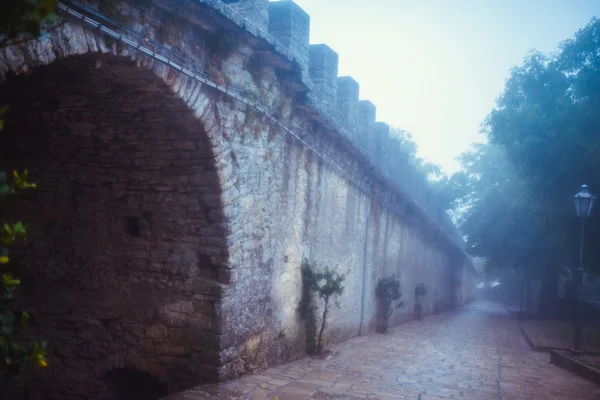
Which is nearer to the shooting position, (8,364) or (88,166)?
(8,364)

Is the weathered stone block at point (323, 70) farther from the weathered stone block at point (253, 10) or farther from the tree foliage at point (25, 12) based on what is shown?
the tree foliage at point (25, 12)

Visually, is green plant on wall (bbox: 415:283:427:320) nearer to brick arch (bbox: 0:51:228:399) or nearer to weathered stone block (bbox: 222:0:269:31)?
brick arch (bbox: 0:51:228:399)

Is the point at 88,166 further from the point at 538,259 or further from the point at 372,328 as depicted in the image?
the point at 538,259

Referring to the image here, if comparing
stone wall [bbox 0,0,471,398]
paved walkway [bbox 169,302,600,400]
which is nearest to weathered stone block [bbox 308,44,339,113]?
stone wall [bbox 0,0,471,398]

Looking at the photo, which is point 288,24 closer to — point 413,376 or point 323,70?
point 323,70

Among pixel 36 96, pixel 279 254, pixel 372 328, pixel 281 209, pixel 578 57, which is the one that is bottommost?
pixel 372 328

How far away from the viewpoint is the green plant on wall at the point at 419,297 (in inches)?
592

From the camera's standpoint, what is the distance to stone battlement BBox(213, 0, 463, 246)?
16.8 ft

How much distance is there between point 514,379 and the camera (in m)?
6.38

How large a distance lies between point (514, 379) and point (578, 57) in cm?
1151

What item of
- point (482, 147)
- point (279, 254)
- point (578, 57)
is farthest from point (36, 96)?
point (482, 147)

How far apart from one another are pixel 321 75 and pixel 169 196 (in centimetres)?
348

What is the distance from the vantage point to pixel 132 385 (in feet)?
17.9

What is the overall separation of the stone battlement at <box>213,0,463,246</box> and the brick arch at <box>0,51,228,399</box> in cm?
157
